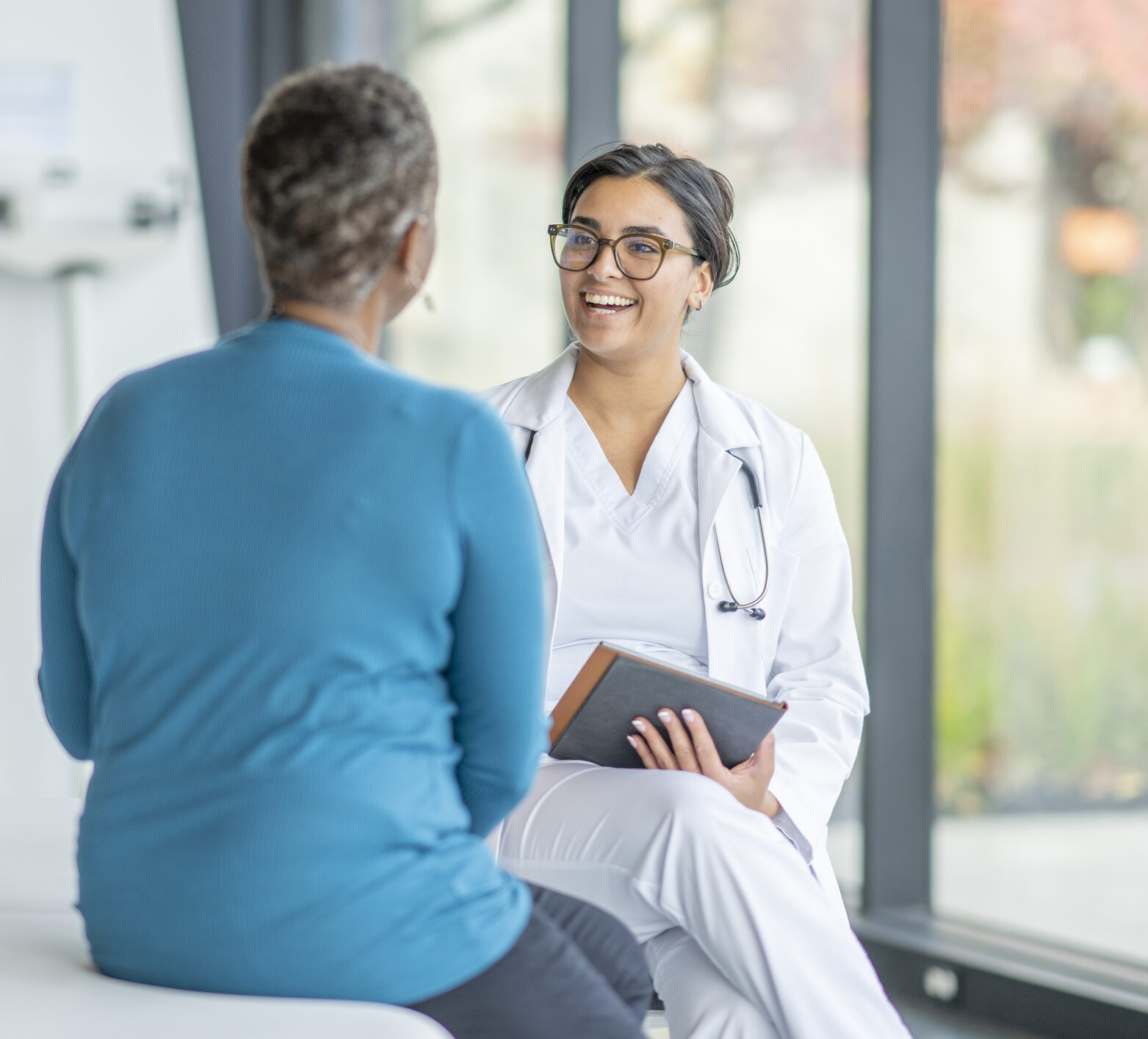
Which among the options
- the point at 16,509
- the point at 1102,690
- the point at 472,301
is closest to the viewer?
the point at 1102,690

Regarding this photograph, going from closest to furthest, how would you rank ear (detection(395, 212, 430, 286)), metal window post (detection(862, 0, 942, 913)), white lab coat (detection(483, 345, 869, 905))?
ear (detection(395, 212, 430, 286)), white lab coat (detection(483, 345, 869, 905)), metal window post (detection(862, 0, 942, 913))

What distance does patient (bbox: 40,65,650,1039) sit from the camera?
0.92 metres

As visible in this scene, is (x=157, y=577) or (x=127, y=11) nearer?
(x=157, y=577)

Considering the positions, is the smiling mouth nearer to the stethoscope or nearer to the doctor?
the doctor

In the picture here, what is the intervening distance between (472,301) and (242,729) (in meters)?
2.75

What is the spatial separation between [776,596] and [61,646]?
92 centimetres

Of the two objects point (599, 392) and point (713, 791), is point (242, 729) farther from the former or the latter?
point (599, 392)

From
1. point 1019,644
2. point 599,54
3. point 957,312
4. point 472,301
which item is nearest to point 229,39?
point 472,301

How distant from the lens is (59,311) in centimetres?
326

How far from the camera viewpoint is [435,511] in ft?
3.12

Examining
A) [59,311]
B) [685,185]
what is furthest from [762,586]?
[59,311]

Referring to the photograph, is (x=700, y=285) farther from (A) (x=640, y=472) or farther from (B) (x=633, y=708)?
(B) (x=633, y=708)

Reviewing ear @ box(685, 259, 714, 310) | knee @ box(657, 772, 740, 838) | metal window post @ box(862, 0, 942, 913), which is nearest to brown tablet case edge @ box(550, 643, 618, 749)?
knee @ box(657, 772, 740, 838)

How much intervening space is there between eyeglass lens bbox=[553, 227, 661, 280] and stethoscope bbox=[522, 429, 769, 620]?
0.24m
